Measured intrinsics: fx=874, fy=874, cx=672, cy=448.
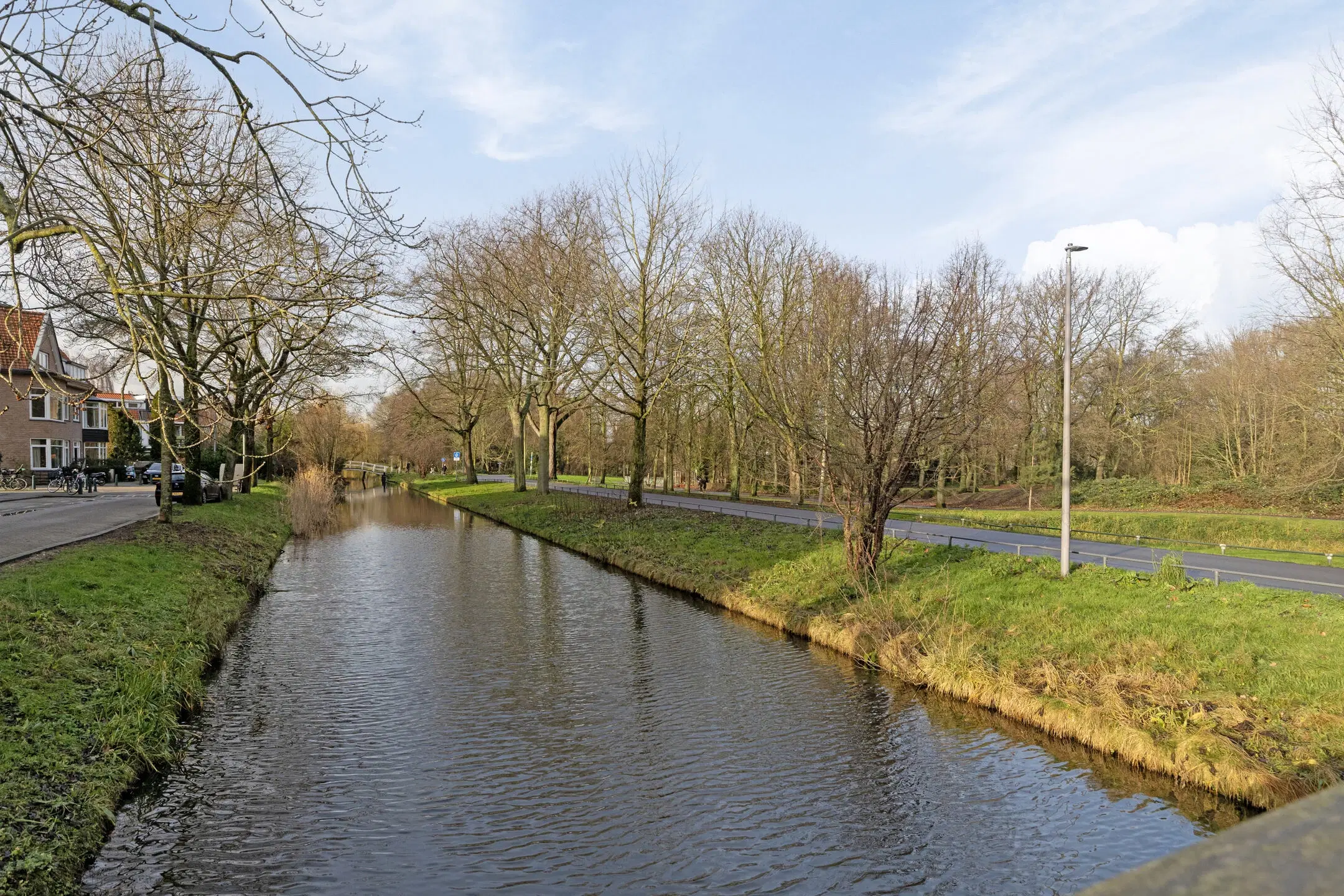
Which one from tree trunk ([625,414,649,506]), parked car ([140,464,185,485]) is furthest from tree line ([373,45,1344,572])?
parked car ([140,464,185,485])

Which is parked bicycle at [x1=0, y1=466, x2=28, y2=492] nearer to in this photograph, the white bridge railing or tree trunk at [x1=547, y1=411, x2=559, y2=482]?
tree trunk at [x1=547, y1=411, x2=559, y2=482]

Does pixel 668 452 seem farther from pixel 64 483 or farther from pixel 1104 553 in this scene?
pixel 1104 553

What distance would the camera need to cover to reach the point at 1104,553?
2136 centimetres

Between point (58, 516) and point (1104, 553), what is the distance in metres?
27.5

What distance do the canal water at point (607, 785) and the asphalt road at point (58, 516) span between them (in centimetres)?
518

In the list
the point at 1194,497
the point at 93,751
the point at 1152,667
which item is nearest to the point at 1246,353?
the point at 1194,497

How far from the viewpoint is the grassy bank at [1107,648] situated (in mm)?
9688

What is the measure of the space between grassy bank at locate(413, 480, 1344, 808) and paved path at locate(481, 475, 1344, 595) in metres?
1.54

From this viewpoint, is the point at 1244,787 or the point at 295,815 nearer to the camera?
the point at 295,815

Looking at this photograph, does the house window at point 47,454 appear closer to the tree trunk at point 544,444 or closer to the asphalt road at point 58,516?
the asphalt road at point 58,516

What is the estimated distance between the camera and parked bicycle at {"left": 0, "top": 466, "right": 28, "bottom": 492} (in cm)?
3812

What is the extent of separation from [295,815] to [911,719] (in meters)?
7.72

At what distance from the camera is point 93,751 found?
866cm

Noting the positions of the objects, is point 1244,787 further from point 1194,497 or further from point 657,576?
point 1194,497
